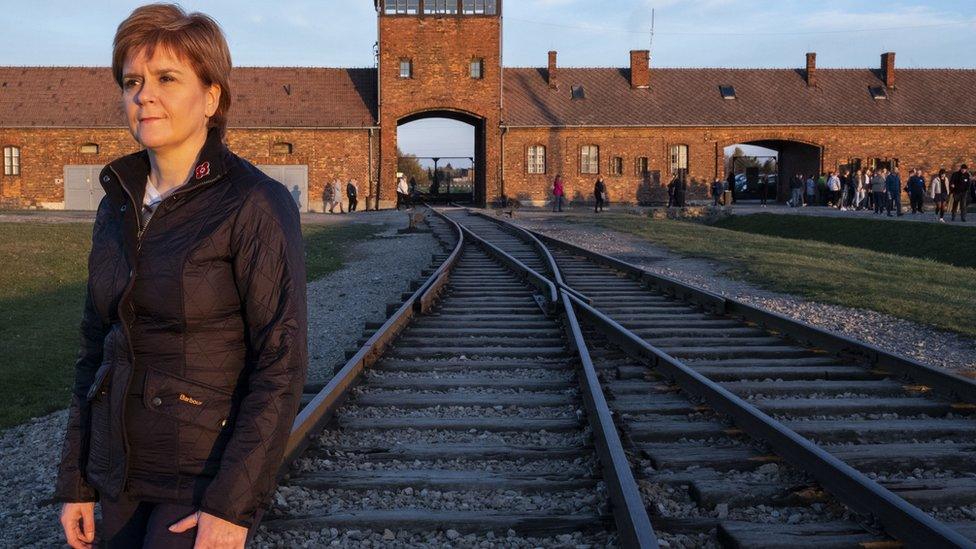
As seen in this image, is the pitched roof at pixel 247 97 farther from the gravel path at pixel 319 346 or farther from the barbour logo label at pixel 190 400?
the barbour logo label at pixel 190 400

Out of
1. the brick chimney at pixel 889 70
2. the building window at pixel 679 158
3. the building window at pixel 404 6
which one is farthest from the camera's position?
the brick chimney at pixel 889 70

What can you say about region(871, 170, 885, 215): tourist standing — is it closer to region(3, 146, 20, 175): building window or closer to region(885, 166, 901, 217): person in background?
region(885, 166, 901, 217): person in background

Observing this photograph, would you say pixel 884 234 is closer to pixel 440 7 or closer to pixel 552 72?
pixel 552 72

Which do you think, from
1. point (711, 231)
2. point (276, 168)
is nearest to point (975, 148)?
point (711, 231)

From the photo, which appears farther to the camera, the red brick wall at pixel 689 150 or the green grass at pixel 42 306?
the red brick wall at pixel 689 150

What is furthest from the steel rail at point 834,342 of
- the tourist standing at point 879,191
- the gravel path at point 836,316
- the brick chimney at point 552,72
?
the brick chimney at point 552,72

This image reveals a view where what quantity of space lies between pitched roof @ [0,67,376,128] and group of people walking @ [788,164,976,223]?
2045 centimetres

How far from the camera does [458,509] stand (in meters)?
4.07

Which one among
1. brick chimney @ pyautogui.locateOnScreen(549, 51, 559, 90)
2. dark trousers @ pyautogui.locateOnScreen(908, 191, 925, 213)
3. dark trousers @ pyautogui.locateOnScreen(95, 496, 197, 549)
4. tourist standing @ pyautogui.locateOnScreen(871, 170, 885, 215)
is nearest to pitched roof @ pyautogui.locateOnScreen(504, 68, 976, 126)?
brick chimney @ pyautogui.locateOnScreen(549, 51, 559, 90)

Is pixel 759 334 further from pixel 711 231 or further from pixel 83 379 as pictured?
pixel 711 231

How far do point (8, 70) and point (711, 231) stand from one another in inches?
1462

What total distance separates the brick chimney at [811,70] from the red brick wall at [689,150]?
382cm

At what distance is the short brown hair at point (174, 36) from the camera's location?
235 centimetres

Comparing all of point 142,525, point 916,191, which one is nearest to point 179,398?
point 142,525
